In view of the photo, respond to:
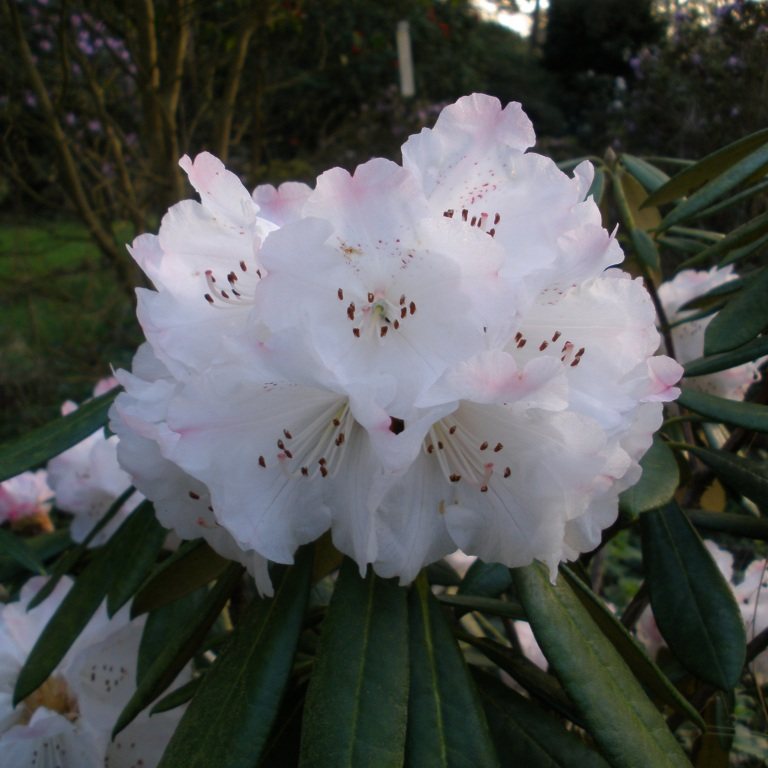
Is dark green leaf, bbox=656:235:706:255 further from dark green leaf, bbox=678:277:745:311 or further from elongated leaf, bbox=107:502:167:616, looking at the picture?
elongated leaf, bbox=107:502:167:616

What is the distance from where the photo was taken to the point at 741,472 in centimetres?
82

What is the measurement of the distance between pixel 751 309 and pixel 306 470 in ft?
1.43

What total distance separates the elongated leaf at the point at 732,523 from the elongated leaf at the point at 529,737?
0.26 m

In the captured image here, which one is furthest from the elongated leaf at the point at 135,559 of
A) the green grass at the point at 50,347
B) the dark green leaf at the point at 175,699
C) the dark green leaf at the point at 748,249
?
the green grass at the point at 50,347

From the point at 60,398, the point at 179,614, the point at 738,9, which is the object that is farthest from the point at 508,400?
the point at 60,398

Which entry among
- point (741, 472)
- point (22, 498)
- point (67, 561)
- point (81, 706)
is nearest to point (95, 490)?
point (67, 561)

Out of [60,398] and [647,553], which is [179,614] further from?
[60,398]

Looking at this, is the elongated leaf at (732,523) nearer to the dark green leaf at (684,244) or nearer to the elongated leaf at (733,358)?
the elongated leaf at (733,358)

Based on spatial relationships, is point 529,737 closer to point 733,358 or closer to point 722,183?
point 733,358

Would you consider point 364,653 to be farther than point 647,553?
No

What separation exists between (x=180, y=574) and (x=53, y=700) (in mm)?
241

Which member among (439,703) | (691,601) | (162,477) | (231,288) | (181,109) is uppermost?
(181,109)

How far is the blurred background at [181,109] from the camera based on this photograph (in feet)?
10.1

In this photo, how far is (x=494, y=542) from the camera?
0.62 meters
